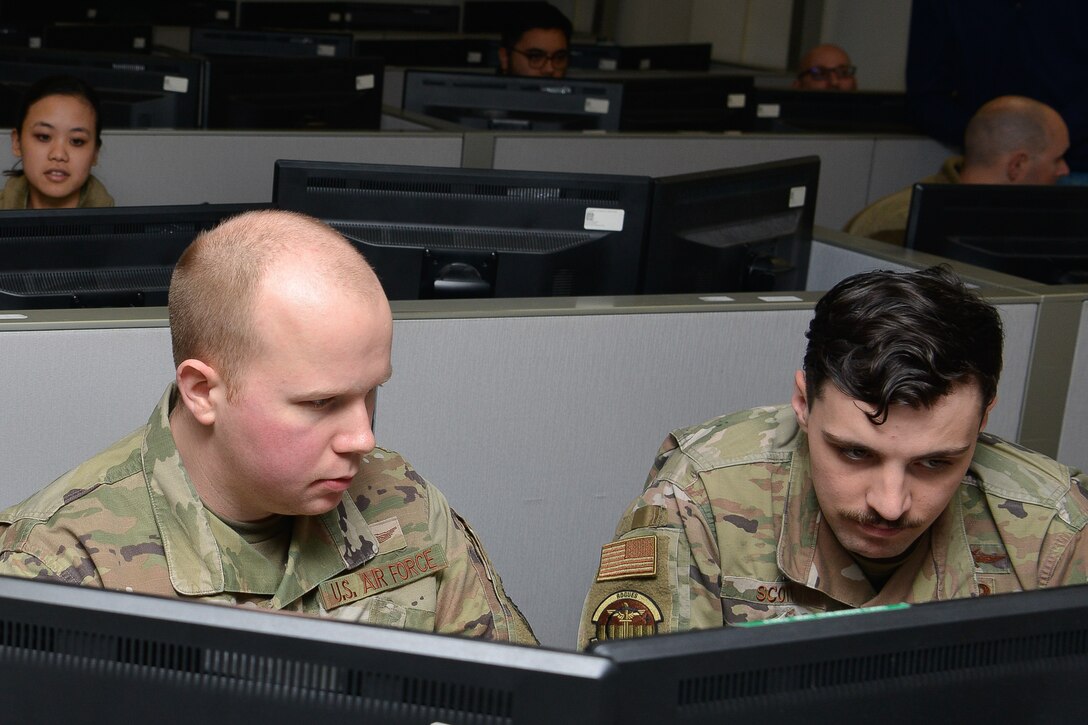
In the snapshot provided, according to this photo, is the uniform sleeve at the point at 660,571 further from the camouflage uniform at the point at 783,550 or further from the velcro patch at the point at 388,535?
the velcro patch at the point at 388,535

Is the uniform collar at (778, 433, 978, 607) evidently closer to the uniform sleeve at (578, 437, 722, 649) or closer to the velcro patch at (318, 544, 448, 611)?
the uniform sleeve at (578, 437, 722, 649)

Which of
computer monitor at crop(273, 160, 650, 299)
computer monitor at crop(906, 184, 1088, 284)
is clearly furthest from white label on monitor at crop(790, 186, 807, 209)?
computer monitor at crop(273, 160, 650, 299)

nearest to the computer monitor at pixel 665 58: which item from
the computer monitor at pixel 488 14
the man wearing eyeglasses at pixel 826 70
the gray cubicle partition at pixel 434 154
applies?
the man wearing eyeglasses at pixel 826 70

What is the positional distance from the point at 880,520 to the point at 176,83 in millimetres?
2548

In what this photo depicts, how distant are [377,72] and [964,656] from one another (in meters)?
2.99

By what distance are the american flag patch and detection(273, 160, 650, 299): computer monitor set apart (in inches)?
25.1

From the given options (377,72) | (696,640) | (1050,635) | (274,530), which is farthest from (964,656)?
(377,72)

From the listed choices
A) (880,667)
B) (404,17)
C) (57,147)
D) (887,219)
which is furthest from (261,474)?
(404,17)

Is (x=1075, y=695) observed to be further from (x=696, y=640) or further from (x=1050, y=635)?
(x=696, y=640)

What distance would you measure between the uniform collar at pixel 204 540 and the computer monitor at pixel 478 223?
707 mm

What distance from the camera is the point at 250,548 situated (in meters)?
1.07

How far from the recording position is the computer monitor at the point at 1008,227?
2166mm

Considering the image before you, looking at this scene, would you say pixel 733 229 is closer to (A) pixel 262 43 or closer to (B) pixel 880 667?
(B) pixel 880 667

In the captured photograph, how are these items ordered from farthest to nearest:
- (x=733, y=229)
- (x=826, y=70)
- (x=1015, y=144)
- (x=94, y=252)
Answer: (x=826, y=70)
(x=1015, y=144)
(x=733, y=229)
(x=94, y=252)
